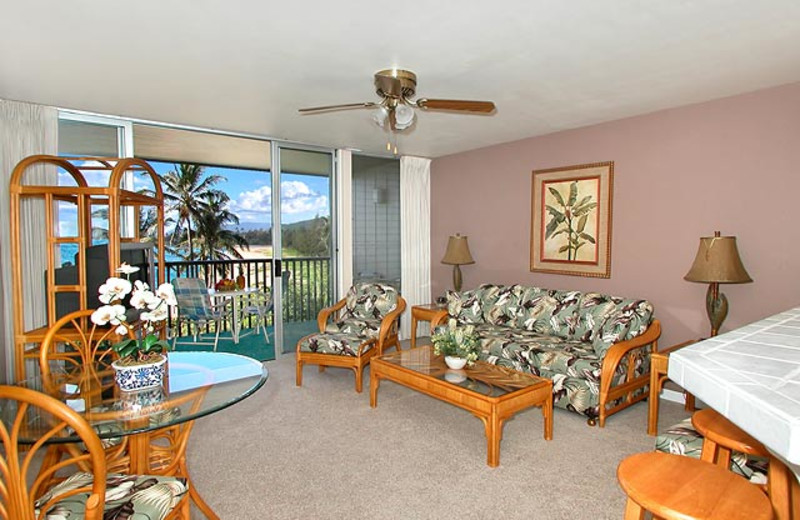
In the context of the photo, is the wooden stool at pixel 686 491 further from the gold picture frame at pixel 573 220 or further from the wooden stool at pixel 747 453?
the gold picture frame at pixel 573 220

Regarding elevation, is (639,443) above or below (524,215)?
below

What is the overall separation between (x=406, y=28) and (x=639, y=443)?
9.70ft

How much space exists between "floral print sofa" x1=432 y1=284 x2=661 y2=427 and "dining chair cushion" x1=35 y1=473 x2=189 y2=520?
2.70 meters

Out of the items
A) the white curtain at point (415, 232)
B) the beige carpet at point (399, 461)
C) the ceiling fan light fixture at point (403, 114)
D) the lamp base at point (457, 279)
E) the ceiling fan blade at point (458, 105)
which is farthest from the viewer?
the white curtain at point (415, 232)

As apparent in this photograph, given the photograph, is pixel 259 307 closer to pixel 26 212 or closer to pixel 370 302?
pixel 370 302

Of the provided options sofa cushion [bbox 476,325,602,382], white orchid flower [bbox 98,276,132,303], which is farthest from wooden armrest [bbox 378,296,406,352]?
white orchid flower [bbox 98,276,132,303]

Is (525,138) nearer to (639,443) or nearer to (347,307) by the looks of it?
(347,307)

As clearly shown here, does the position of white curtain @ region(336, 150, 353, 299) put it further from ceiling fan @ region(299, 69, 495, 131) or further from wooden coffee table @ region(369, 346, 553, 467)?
ceiling fan @ region(299, 69, 495, 131)

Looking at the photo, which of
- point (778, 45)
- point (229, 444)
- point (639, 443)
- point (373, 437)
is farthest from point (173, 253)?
point (778, 45)

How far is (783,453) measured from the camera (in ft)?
2.74

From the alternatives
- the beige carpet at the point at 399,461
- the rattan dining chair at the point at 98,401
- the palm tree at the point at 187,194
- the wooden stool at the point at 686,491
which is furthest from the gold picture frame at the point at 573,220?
the palm tree at the point at 187,194

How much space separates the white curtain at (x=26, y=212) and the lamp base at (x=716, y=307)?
16.9ft

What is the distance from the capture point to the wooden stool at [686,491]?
124 centimetres

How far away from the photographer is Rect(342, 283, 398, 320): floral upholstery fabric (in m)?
4.84
